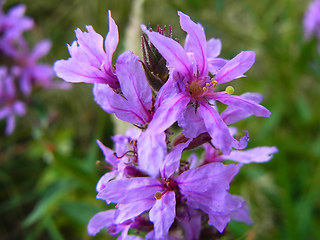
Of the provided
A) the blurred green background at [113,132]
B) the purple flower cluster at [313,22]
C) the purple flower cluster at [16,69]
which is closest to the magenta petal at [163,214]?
the blurred green background at [113,132]

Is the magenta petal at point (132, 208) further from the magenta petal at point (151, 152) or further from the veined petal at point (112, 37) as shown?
the veined petal at point (112, 37)

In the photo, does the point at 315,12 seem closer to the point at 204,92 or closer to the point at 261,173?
the point at 261,173

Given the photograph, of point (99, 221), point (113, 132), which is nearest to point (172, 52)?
point (99, 221)

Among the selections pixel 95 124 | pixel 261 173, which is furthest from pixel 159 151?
pixel 95 124

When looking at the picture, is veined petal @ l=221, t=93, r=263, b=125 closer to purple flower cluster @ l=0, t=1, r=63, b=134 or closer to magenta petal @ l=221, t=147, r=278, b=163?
magenta petal @ l=221, t=147, r=278, b=163

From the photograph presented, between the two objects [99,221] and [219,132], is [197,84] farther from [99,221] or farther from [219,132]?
[99,221]
